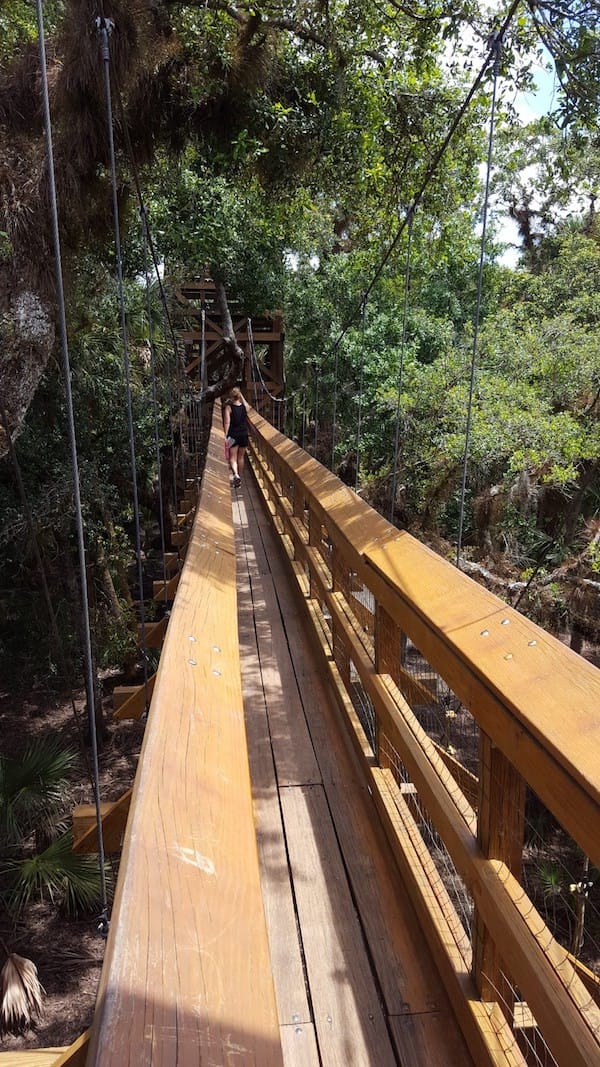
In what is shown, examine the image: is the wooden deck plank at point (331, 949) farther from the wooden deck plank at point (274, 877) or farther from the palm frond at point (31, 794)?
the palm frond at point (31, 794)

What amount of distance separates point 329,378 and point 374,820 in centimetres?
1418

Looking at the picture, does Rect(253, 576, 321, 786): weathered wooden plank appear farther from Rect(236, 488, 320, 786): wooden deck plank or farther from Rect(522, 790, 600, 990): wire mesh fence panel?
Rect(522, 790, 600, 990): wire mesh fence panel

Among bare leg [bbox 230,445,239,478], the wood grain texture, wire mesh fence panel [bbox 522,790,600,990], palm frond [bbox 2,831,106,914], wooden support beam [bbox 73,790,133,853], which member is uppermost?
the wood grain texture

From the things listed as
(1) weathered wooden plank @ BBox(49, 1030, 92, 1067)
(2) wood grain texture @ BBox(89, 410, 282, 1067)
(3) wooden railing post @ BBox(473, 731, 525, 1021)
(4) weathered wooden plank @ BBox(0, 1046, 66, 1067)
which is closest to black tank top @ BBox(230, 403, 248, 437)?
(2) wood grain texture @ BBox(89, 410, 282, 1067)

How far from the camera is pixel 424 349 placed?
570 inches

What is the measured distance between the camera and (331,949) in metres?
1.56

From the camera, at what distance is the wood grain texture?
0.53m

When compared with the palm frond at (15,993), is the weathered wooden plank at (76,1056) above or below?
above

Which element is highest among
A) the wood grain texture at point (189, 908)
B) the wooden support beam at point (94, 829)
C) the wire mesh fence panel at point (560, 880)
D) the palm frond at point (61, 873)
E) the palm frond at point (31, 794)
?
the wood grain texture at point (189, 908)

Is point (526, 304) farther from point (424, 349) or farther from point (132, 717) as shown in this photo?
point (132, 717)

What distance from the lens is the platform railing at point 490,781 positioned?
34.7 inches

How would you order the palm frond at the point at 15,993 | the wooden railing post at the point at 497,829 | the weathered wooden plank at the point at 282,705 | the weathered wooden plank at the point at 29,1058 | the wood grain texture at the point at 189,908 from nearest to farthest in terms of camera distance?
the wood grain texture at the point at 189,908, the weathered wooden plank at the point at 29,1058, the wooden railing post at the point at 497,829, the weathered wooden plank at the point at 282,705, the palm frond at the point at 15,993

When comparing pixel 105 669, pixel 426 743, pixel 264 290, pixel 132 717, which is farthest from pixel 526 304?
pixel 426 743

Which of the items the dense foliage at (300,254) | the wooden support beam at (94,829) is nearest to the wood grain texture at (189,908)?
the wooden support beam at (94,829)
